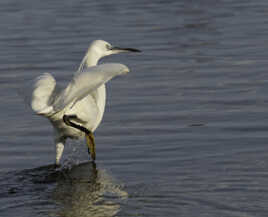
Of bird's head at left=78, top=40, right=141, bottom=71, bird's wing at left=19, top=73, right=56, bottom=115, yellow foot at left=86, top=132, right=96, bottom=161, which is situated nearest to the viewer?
bird's wing at left=19, top=73, right=56, bottom=115

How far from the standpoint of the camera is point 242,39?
1623cm

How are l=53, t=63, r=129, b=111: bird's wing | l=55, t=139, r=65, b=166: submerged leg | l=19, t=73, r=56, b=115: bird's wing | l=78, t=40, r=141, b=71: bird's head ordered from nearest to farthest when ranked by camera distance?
l=53, t=63, r=129, b=111: bird's wing
l=19, t=73, r=56, b=115: bird's wing
l=55, t=139, r=65, b=166: submerged leg
l=78, t=40, r=141, b=71: bird's head

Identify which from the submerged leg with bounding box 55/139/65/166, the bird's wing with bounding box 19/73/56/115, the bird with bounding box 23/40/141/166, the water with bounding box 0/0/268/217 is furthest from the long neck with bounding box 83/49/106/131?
the bird's wing with bounding box 19/73/56/115

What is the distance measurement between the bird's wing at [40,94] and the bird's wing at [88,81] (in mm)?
179

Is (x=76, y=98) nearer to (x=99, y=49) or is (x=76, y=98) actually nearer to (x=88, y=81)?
(x=88, y=81)

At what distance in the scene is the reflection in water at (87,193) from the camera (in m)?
7.67

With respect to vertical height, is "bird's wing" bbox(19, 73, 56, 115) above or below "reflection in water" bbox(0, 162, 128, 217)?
above

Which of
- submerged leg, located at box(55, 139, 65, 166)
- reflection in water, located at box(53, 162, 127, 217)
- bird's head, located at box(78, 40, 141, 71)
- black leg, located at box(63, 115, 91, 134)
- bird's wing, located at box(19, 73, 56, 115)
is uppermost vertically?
bird's head, located at box(78, 40, 141, 71)

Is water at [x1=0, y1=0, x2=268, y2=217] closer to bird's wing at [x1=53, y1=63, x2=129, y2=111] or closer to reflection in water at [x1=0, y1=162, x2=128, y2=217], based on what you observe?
reflection in water at [x1=0, y1=162, x2=128, y2=217]

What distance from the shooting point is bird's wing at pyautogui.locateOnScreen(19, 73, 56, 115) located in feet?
27.0

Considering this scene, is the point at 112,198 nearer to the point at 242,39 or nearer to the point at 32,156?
the point at 32,156

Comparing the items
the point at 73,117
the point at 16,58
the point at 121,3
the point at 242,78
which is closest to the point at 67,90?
the point at 73,117

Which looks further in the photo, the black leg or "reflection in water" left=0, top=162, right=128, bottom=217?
the black leg

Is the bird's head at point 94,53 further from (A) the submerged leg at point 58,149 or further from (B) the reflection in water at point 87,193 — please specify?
(B) the reflection in water at point 87,193
